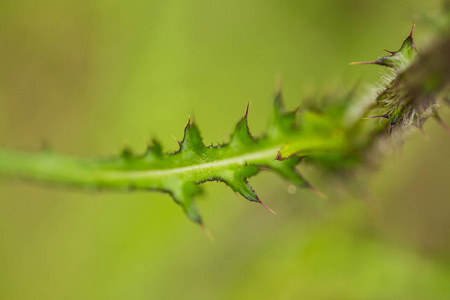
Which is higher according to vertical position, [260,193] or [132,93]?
[132,93]

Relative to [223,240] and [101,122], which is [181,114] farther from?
[223,240]

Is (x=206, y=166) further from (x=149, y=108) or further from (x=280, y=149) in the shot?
(x=149, y=108)

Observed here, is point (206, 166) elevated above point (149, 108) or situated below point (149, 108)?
below

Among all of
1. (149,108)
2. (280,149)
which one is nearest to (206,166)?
(280,149)

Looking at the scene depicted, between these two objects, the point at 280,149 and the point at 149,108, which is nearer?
the point at 280,149

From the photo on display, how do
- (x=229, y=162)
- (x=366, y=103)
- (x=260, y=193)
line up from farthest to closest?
(x=260, y=193) → (x=366, y=103) → (x=229, y=162)

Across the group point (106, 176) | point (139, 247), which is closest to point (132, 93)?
point (139, 247)

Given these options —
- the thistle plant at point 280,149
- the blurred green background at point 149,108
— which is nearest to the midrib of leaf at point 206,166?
the thistle plant at point 280,149

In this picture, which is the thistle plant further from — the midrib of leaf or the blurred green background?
the blurred green background
